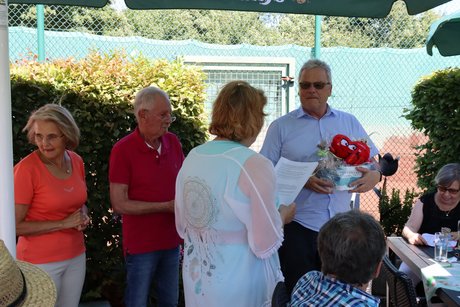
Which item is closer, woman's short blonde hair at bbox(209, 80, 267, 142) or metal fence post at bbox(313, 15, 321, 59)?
woman's short blonde hair at bbox(209, 80, 267, 142)

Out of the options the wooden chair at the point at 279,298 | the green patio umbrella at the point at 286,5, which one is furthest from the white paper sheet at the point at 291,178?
the green patio umbrella at the point at 286,5

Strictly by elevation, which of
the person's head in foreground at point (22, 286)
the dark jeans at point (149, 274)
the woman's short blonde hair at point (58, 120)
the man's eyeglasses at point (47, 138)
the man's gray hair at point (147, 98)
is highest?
the man's gray hair at point (147, 98)

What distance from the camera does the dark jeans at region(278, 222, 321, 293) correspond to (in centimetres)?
315

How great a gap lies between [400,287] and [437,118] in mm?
3553

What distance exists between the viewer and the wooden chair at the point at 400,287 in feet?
9.32

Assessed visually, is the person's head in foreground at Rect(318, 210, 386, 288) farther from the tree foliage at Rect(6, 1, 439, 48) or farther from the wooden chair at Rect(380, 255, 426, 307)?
the tree foliage at Rect(6, 1, 439, 48)

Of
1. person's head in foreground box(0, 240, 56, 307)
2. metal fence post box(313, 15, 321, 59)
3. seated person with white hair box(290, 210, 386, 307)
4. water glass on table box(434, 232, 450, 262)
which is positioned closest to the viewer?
person's head in foreground box(0, 240, 56, 307)

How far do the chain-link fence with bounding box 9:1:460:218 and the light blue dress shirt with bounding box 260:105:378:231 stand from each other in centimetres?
398

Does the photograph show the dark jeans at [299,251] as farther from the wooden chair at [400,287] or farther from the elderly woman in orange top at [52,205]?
the elderly woman in orange top at [52,205]

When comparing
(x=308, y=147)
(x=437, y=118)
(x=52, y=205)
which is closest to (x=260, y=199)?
(x=308, y=147)

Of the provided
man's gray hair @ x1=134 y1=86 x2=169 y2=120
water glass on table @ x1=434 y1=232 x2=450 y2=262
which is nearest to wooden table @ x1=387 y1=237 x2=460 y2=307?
water glass on table @ x1=434 y1=232 x2=450 y2=262

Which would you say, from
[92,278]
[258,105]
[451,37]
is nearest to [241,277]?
[258,105]

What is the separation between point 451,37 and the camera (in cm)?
A: 439

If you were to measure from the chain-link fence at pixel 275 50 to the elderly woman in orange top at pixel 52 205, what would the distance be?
13.8 ft
